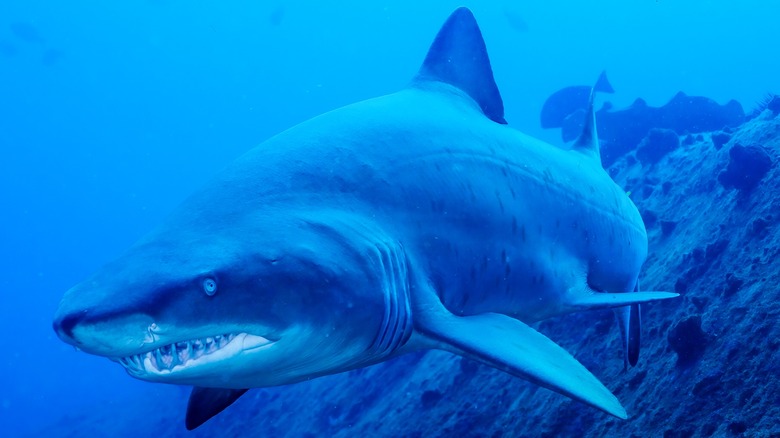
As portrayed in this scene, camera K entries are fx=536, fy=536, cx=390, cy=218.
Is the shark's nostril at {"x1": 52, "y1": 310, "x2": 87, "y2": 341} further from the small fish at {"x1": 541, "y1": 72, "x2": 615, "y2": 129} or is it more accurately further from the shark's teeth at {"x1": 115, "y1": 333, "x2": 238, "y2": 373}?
the small fish at {"x1": 541, "y1": 72, "x2": 615, "y2": 129}

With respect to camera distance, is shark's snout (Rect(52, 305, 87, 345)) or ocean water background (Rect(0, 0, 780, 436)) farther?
ocean water background (Rect(0, 0, 780, 436))

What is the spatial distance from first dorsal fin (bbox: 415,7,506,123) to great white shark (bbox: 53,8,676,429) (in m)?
0.01

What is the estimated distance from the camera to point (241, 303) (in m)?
1.99

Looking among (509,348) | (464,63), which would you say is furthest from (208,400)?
(464,63)

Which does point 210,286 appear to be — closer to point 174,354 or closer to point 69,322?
point 174,354

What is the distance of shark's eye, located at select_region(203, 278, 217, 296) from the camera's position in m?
1.92

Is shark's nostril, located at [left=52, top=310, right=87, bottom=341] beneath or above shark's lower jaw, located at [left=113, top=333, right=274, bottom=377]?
above

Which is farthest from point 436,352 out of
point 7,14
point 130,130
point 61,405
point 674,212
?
point 130,130

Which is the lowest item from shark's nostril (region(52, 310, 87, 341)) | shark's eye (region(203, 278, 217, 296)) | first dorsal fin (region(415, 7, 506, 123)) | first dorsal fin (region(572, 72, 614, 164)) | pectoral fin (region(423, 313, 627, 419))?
pectoral fin (region(423, 313, 627, 419))

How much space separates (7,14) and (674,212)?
135777 millimetres

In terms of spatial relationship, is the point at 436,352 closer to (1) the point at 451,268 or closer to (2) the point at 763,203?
(2) the point at 763,203

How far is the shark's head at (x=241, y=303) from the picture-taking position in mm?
1803

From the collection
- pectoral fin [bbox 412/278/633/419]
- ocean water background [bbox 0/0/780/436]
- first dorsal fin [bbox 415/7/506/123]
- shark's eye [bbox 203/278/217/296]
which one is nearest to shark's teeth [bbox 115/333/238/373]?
shark's eye [bbox 203/278/217/296]

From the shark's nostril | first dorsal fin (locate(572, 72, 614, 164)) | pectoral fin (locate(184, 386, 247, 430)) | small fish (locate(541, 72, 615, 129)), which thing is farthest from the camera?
small fish (locate(541, 72, 615, 129))
